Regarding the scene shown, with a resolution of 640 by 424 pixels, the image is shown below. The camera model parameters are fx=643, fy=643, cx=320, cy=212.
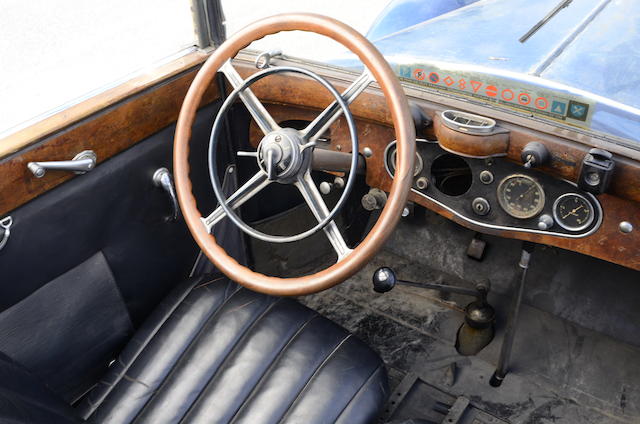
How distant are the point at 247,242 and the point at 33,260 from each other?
87 cm

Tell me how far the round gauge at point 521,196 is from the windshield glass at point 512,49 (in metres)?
0.16

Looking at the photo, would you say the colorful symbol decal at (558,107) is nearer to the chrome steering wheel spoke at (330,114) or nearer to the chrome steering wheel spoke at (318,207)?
the chrome steering wheel spoke at (330,114)

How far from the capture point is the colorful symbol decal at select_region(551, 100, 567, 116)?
1511mm

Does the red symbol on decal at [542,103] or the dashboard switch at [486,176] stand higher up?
the red symbol on decal at [542,103]

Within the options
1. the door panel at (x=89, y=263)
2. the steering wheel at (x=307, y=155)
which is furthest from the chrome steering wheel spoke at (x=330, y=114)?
the door panel at (x=89, y=263)

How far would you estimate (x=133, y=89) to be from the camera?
5.45ft

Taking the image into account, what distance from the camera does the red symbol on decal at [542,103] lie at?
153cm

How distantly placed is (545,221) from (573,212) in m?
0.07

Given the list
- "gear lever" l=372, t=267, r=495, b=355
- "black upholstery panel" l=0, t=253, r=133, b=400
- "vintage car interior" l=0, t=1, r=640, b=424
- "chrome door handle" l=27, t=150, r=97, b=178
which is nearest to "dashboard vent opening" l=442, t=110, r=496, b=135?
"vintage car interior" l=0, t=1, r=640, b=424

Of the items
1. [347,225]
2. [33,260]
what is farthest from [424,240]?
[33,260]

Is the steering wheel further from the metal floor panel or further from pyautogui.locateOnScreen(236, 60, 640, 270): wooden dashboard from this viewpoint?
the metal floor panel

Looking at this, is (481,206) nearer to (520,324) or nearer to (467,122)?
(467,122)

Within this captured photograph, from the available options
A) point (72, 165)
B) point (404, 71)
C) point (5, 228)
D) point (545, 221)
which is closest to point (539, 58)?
point (404, 71)

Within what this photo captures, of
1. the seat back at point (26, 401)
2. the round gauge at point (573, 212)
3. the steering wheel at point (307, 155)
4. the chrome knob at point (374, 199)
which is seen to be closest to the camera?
the seat back at point (26, 401)
